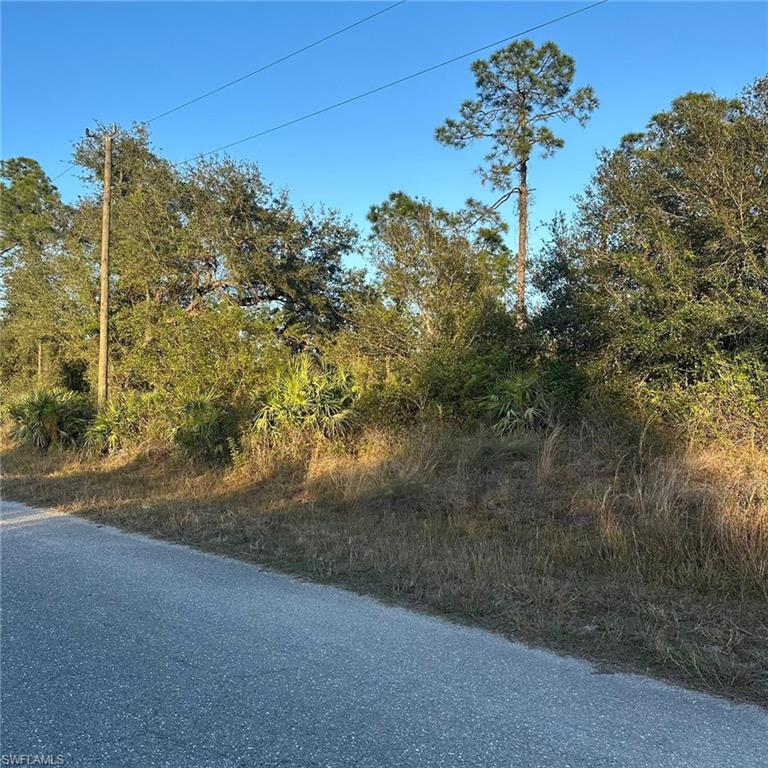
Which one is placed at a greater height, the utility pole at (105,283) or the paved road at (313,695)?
the utility pole at (105,283)

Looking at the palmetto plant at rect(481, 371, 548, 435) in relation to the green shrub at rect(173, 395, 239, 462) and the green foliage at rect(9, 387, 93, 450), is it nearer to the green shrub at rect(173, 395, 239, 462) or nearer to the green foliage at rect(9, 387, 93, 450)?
the green shrub at rect(173, 395, 239, 462)

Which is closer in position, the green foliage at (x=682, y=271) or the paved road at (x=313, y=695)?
the paved road at (x=313, y=695)

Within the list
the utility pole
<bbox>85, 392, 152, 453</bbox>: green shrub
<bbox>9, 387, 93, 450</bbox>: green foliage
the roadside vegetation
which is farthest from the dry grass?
the utility pole

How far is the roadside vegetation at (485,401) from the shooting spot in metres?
5.74

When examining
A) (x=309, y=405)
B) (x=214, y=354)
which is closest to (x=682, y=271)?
(x=309, y=405)

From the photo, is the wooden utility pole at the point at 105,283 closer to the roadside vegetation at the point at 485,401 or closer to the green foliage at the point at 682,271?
the roadside vegetation at the point at 485,401

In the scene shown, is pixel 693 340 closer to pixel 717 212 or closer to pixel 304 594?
pixel 717 212

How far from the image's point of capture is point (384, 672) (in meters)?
3.93

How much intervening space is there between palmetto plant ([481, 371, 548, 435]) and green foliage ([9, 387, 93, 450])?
1099 centimetres

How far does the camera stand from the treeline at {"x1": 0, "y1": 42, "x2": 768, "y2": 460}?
1020cm

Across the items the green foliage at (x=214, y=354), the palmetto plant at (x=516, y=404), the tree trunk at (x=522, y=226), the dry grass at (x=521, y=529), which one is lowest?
the dry grass at (x=521, y=529)

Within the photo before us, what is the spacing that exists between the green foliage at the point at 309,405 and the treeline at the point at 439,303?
0.16 feet

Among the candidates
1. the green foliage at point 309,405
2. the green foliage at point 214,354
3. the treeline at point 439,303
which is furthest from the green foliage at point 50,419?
the green foliage at point 309,405

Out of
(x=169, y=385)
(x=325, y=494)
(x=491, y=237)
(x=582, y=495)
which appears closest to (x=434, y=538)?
(x=582, y=495)
